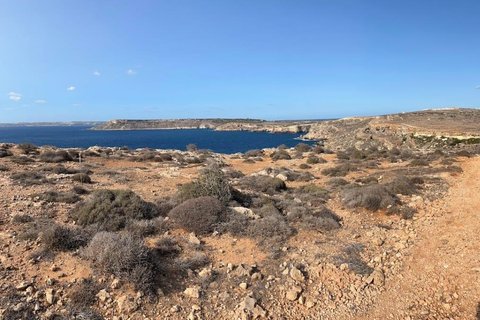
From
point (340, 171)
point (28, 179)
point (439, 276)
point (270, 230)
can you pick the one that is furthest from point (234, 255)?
point (340, 171)

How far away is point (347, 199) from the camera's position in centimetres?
1213

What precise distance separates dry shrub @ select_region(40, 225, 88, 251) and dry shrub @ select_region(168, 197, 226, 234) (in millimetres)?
2749

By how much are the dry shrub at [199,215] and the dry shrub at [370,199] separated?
5909 mm

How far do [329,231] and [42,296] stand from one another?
7936mm

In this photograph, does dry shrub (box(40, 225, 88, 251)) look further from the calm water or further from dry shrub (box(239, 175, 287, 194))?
the calm water

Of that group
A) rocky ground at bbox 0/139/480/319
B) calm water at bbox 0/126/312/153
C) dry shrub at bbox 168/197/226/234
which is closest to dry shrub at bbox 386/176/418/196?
rocky ground at bbox 0/139/480/319

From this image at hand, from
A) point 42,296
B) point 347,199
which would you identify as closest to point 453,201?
point 347,199

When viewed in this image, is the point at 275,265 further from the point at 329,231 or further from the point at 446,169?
the point at 446,169

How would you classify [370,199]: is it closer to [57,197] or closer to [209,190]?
[209,190]

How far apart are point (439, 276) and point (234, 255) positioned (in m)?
5.00

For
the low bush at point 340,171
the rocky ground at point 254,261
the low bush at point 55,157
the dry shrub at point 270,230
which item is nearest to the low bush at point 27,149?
the low bush at point 55,157

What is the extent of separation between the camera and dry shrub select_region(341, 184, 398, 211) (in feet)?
37.5

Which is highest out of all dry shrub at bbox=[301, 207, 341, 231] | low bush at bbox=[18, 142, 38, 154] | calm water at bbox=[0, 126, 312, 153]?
low bush at bbox=[18, 142, 38, 154]

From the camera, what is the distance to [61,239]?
6.82 meters
